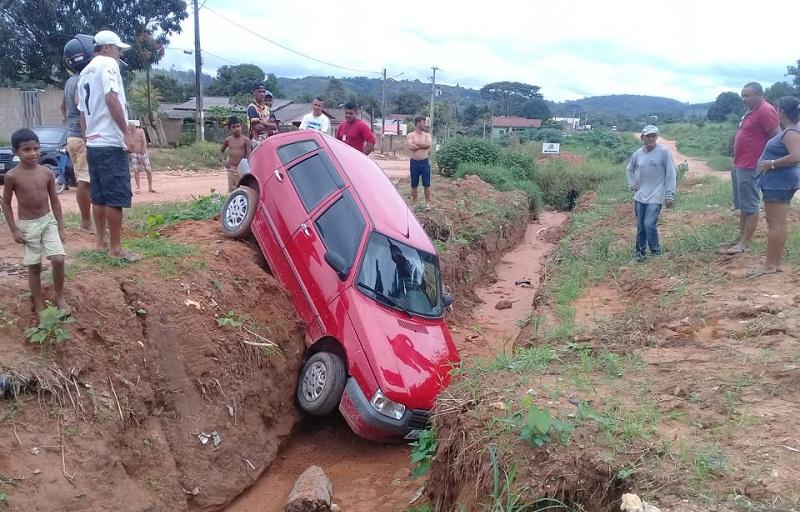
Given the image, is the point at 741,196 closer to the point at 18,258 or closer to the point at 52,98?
the point at 18,258

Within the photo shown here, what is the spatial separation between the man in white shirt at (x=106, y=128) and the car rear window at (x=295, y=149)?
1858 millimetres

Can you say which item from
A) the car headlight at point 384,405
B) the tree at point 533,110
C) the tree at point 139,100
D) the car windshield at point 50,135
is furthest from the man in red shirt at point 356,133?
the tree at point 533,110

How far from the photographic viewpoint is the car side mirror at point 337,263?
5801mm

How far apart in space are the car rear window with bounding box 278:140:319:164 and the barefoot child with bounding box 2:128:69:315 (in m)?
2.78

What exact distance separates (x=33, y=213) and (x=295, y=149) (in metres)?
3.09

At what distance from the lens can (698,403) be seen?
4227mm

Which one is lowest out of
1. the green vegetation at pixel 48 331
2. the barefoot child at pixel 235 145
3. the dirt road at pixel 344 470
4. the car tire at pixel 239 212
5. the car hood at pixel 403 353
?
the dirt road at pixel 344 470

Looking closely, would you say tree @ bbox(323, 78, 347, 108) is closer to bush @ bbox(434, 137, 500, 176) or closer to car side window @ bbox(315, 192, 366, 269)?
bush @ bbox(434, 137, 500, 176)

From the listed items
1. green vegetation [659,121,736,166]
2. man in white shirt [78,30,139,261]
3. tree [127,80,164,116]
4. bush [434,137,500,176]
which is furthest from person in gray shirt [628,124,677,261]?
tree [127,80,164,116]

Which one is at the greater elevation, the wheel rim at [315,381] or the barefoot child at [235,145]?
the barefoot child at [235,145]

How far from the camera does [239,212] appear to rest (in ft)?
23.2

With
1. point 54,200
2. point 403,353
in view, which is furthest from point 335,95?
point 54,200

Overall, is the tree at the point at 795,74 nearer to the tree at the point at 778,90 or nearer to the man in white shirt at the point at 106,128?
the tree at the point at 778,90

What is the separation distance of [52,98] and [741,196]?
81.8 feet
